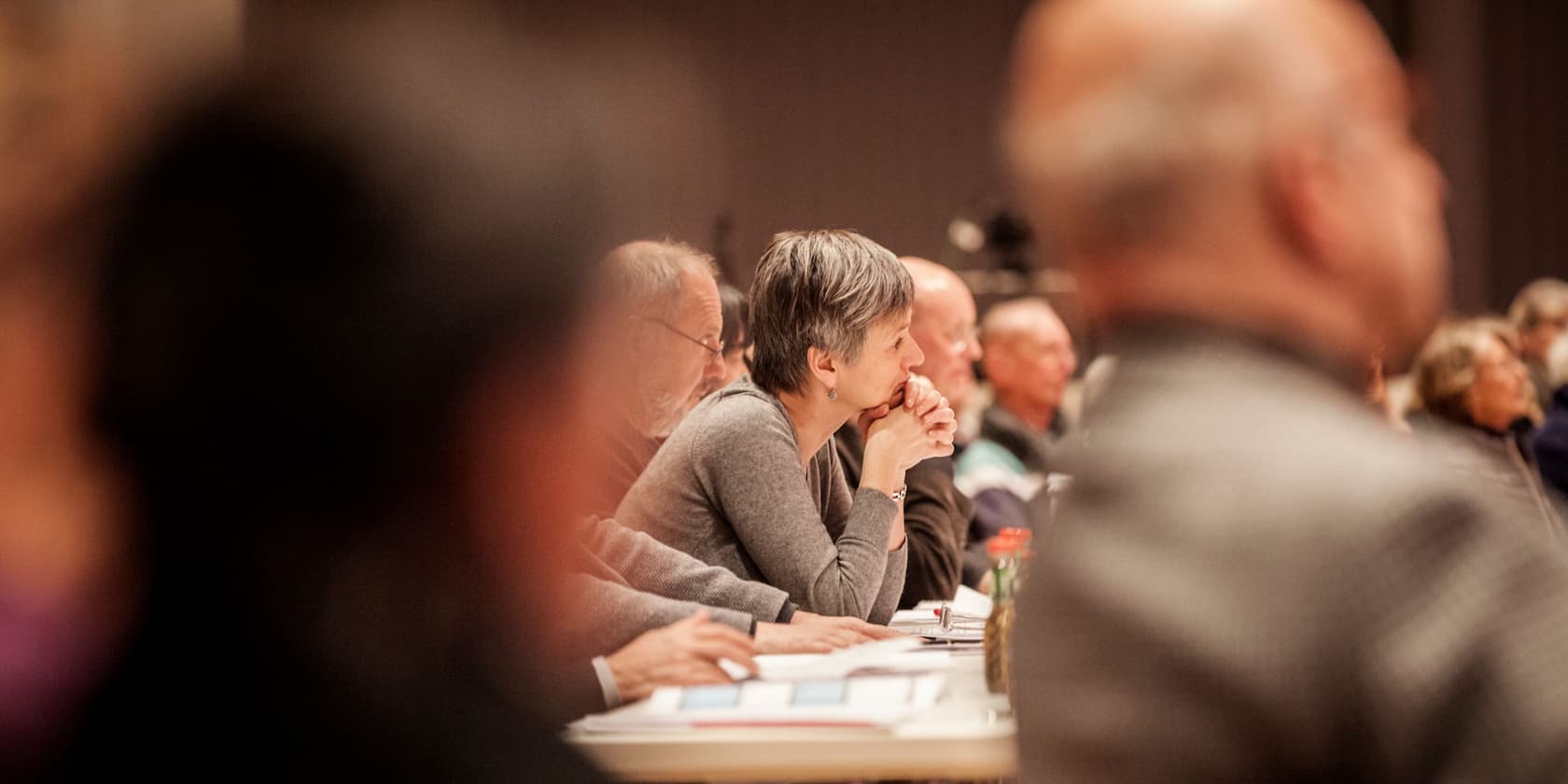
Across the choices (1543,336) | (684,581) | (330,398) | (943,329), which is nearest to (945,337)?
(943,329)

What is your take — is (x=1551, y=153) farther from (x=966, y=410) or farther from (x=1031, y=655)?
(x=1031, y=655)

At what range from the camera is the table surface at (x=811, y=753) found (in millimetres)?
1701

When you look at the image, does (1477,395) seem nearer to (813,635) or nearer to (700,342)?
(700,342)

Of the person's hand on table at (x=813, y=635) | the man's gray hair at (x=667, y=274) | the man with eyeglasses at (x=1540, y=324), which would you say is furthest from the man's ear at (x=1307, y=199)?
the man with eyeglasses at (x=1540, y=324)

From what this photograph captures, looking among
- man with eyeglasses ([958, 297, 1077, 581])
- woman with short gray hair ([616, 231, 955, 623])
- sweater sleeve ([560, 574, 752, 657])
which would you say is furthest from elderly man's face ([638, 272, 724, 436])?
man with eyeglasses ([958, 297, 1077, 581])

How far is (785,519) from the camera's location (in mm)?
2473

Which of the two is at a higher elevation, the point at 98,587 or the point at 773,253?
the point at 98,587

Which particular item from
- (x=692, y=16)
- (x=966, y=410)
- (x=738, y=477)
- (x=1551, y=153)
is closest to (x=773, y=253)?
(x=738, y=477)

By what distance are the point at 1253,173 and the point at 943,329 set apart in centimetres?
230

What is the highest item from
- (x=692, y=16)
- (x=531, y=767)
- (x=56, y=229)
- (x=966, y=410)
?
(x=56, y=229)

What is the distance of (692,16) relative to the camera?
9.89 meters

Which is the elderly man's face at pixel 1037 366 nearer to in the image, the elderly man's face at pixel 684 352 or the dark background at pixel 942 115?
the elderly man's face at pixel 684 352

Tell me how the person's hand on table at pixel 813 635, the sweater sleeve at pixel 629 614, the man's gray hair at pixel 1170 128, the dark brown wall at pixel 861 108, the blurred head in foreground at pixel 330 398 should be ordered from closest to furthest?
1. the blurred head in foreground at pixel 330 398
2. the man's gray hair at pixel 1170 128
3. the sweater sleeve at pixel 629 614
4. the person's hand on table at pixel 813 635
5. the dark brown wall at pixel 861 108

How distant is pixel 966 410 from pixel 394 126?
18.3 ft
